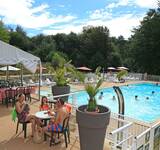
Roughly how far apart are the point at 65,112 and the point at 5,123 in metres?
2.95

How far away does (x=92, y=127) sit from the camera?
5121 mm

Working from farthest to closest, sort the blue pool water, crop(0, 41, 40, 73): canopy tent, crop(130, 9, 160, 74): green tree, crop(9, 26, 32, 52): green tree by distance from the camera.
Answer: crop(9, 26, 32, 52): green tree, crop(130, 9, 160, 74): green tree, the blue pool water, crop(0, 41, 40, 73): canopy tent

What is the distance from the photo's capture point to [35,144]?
6.25 meters

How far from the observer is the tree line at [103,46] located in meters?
29.3

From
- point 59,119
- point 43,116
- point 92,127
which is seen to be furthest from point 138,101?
point 92,127

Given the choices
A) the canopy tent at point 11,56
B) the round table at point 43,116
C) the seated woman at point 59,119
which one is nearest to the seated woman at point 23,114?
the round table at point 43,116

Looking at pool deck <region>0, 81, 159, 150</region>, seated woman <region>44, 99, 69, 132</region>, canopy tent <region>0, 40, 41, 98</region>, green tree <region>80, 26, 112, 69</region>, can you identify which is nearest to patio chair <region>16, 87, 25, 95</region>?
canopy tent <region>0, 40, 41, 98</region>

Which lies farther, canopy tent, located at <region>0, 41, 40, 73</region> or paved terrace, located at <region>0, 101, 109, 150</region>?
canopy tent, located at <region>0, 41, 40, 73</region>

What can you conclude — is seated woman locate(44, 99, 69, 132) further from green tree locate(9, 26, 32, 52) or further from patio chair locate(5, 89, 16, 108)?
green tree locate(9, 26, 32, 52)

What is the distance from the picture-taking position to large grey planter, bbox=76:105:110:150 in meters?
5.09

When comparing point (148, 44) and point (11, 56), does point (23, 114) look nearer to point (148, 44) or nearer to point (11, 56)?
point (11, 56)

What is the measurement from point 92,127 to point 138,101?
498 inches

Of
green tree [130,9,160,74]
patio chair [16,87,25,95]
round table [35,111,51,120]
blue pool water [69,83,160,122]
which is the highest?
green tree [130,9,160,74]

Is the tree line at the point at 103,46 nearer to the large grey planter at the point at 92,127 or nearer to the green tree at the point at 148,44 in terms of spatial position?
the green tree at the point at 148,44
